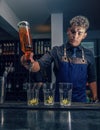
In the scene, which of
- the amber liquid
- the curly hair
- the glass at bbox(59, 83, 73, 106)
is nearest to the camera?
the amber liquid

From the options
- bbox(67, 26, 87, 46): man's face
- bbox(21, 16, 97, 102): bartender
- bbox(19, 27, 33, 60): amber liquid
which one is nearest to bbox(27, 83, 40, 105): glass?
bbox(19, 27, 33, 60): amber liquid

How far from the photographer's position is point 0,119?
2.71ft

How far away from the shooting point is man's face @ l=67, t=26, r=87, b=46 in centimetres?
155

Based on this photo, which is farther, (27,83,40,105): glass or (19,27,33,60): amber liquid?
(27,83,40,105): glass

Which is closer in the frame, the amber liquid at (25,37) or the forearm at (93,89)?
the amber liquid at (25,37)

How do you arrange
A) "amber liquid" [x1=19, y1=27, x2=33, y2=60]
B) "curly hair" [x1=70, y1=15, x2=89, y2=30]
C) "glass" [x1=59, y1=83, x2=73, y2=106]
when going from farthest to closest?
"curly hair" [x1=70, y1=15, x2=89, y2=30] < "glass" [x1=59, y1=83, x2=73, y2=106] < "amber liquid" [x1=19, y1=27, x2=33, y2=60]

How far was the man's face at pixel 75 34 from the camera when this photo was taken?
5.09 ft

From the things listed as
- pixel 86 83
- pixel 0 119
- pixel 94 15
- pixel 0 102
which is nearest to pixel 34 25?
pixel 94 15

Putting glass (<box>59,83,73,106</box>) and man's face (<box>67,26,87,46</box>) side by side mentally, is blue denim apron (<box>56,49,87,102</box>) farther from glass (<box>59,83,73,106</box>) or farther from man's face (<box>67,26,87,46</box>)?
glass (<box>59,83,73,106</box>)

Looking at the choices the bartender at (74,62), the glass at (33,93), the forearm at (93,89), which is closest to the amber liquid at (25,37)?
the glass at (33,93)

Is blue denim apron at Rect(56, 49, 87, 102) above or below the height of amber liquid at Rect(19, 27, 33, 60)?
below

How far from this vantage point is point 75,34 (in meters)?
1.57

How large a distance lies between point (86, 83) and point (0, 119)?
3.11 ft

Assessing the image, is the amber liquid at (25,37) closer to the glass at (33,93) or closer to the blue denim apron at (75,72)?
the glass at (33,93)
